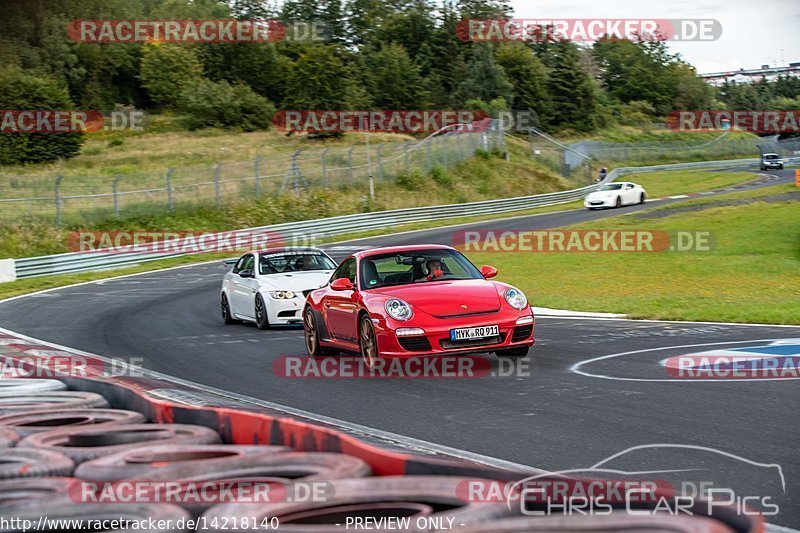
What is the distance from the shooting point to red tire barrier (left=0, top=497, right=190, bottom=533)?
145 inches

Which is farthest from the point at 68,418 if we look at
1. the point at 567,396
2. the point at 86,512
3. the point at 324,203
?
the point at 324,203

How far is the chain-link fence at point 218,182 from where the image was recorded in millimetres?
37931

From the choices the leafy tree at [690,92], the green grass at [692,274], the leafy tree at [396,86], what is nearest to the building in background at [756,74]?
the leafy tree at [690,92]

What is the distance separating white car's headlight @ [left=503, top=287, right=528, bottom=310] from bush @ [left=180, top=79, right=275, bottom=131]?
71669mm

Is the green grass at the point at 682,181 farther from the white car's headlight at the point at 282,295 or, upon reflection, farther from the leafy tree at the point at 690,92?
the leafy tree at the point at 690,92

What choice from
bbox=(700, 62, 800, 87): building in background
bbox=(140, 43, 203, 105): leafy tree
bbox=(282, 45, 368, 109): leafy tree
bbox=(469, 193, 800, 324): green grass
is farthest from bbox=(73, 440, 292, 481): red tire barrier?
bbox=(700, 62, 800, 87): building in background

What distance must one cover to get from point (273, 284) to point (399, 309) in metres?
6.04

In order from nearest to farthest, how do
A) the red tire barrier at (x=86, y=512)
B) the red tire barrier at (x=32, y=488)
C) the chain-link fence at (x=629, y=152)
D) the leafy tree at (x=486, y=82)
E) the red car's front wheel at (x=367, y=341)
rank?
the red tire barrier at (x=86, y=512) → the red tire barrier at (x=32, y=488) → the red car's front wheel at (x=367, y=341) → the chain-link fence at (x=629, y=152) → the leafy tree at (x=486, y=82)

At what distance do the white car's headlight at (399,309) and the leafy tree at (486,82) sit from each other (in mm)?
82408

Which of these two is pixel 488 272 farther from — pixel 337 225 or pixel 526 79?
pixel 526 79

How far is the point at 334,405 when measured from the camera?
30.1 ft

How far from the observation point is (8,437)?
5695 mm

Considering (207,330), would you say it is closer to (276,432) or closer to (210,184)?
(276,432)

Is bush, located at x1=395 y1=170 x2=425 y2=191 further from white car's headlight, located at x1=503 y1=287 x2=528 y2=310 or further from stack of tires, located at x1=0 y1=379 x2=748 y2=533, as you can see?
stack of tires, located at x1=0 y1=379 x2=748 y2=533
